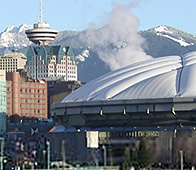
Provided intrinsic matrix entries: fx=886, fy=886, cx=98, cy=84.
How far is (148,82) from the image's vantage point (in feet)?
388

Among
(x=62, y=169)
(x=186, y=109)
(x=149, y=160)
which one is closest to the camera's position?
(x=62, y=169)

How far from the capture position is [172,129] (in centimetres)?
11125

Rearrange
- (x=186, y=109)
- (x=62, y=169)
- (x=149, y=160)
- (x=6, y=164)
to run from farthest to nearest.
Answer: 1. (x=186, y=109)
2. (x=6, y=164)
3. (x=149, y=160)
4. (x=62, y=169)

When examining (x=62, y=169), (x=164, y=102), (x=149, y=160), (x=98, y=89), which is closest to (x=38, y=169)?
(x=62, y=169)

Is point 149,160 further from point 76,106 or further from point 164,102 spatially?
point 76,106

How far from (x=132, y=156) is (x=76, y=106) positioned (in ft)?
150

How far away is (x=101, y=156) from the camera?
77250 millimetres

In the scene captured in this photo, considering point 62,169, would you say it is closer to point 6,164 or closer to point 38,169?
point 38,169

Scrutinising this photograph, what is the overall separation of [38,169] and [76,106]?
1750 inches

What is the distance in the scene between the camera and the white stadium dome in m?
115

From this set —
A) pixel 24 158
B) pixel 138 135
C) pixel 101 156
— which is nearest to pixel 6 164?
pixel 24 158

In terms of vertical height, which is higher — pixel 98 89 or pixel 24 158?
pixel 98 89

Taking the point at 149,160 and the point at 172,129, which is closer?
the point at 149,160

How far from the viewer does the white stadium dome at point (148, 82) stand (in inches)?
4525
